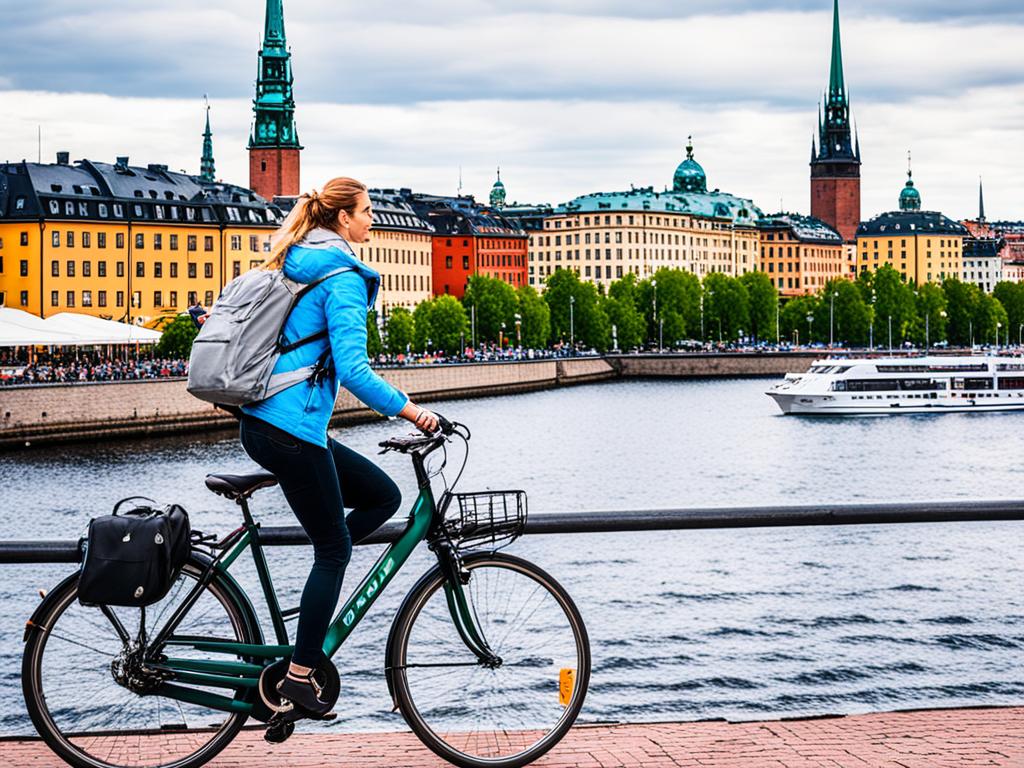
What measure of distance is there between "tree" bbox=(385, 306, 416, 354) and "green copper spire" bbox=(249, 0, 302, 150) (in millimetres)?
30090

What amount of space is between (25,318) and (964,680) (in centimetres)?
3893

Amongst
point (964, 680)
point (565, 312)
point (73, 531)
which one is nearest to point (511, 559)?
point (964, 680)

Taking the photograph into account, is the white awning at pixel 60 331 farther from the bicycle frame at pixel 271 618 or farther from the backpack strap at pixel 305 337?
the backpack strap at pixel 305 337

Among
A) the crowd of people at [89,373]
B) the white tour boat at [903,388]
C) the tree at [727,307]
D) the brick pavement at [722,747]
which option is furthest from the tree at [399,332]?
the brick pavement at [722,747]

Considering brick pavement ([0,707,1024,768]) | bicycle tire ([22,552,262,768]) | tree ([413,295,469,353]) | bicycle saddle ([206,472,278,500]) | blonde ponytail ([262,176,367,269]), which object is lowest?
brick pavement ([0,707,1024,768])

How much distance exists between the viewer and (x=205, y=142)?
482ft

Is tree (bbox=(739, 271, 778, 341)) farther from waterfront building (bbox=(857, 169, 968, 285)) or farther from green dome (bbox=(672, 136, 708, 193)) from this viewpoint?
waterfront building (bbox=(857, 169, 968, 285))

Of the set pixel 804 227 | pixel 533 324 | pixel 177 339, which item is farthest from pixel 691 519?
pixel 804 227

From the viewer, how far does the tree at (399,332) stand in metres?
92.3

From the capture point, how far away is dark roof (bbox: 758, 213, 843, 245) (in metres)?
174

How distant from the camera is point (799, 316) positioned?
13500 centimetres

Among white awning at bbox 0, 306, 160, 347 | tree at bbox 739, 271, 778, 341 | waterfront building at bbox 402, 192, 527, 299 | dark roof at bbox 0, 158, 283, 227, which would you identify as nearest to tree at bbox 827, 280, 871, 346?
tree at bbox 739, 271, 778, 341

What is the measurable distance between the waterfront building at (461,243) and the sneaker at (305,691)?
416 ft

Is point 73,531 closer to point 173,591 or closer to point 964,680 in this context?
point 964,680
